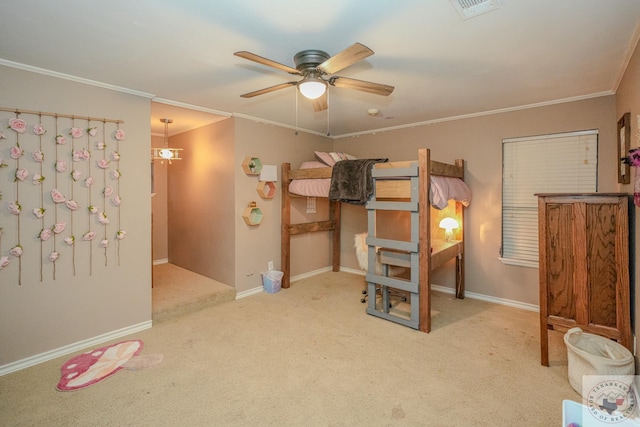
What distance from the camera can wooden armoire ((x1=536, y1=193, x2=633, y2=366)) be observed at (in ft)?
7.06

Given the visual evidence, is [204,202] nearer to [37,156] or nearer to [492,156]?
[37,156]

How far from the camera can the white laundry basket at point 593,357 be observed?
1.96 meters

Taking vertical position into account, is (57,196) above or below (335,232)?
above

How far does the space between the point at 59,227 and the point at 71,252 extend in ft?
0.79

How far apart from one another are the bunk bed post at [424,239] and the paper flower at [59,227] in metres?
3.18

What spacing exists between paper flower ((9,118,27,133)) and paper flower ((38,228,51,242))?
80 centimetres

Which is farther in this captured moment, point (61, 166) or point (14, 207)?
point (61, 166)

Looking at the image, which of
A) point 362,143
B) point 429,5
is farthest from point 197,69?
point 362,143

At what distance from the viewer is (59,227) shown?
2.59 meters

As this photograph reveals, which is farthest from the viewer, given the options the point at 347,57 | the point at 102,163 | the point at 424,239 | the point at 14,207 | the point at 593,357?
the point at 424,239

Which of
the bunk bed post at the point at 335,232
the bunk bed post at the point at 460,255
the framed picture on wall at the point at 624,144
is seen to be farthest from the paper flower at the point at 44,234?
the framed picture on wall at the point at 624,144

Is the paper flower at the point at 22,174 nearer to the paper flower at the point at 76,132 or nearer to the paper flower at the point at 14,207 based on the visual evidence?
the paper flower at the point at 14,207

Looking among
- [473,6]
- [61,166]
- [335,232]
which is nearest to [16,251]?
[61,166]

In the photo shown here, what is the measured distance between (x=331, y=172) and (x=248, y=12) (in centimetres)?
223
